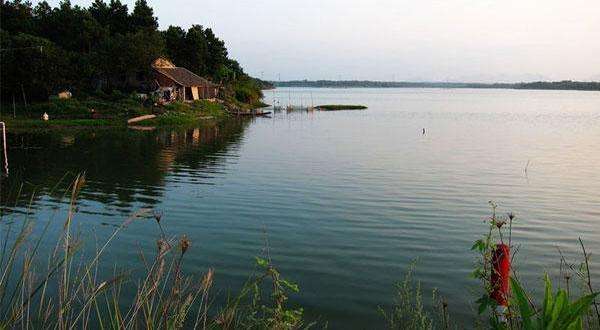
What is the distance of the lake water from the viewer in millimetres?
13086

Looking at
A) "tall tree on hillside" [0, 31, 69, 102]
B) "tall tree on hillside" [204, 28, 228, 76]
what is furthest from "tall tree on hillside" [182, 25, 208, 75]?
"tall tree on hillside" [0, 31, 69, 102]

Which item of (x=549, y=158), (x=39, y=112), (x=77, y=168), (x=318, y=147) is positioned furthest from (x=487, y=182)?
(x=39, y=112)

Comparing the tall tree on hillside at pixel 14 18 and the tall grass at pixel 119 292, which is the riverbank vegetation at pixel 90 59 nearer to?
the tall tree on hillside at pixel 14 18

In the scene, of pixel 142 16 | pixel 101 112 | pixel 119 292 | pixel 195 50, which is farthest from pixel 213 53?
pixel 119 292

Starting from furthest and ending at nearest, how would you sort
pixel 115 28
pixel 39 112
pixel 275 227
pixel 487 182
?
pixel 115 28
pixel 39 112
pixel 487 182
pixel 275 227

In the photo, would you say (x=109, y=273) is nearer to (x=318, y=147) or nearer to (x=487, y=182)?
(x=487, y=182)

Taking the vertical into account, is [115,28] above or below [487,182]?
above

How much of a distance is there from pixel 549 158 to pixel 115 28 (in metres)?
68.4

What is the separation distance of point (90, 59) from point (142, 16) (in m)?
22.8

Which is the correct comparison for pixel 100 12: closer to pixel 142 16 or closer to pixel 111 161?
pixel 142 16

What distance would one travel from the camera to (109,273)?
12766 mm

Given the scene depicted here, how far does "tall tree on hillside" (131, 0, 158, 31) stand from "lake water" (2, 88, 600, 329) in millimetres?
43675

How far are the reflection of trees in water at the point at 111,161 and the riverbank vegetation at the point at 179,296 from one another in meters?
4.58

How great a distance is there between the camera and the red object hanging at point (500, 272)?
15.3 ft
